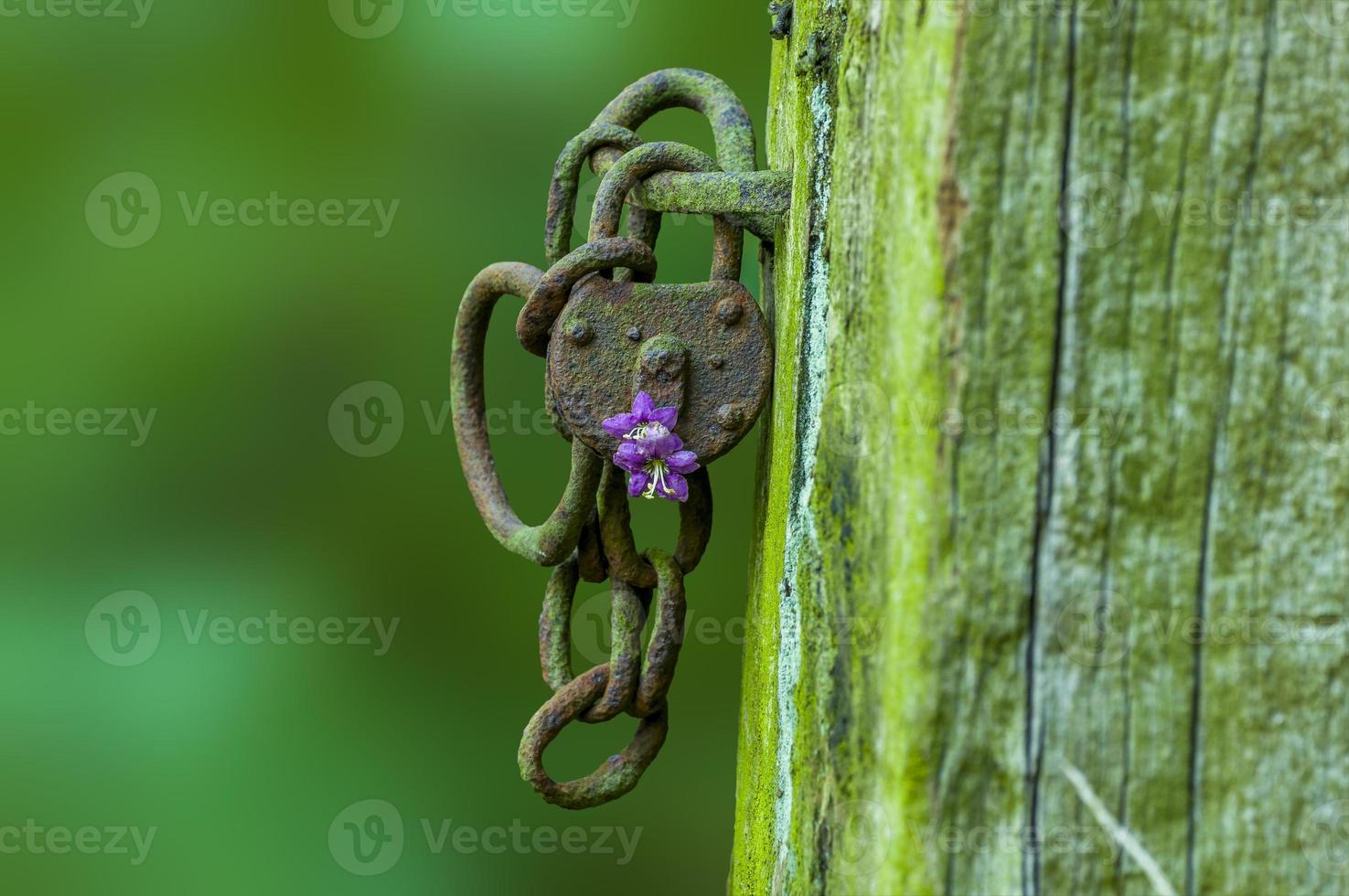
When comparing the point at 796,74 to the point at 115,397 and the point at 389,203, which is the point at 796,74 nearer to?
the point at 389,203

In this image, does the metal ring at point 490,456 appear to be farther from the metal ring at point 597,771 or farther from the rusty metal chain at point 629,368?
the metal ring at point 597,771

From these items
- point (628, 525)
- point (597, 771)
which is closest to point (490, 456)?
point (628, 525)

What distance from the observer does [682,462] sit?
32.5 inches

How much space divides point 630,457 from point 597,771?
28 centimetres

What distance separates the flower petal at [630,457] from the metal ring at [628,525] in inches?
3.4

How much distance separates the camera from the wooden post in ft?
1.71

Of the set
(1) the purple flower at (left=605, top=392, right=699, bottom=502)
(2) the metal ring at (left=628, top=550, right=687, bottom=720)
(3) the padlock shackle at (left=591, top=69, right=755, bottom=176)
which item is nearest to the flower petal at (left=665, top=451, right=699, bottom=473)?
(1) the purple flower at (left=605, top=392, right=699, bottom=502)

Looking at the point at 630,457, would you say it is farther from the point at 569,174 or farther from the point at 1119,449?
the point at 1119,449

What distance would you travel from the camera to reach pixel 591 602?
4.74ft

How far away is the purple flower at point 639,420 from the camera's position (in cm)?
82

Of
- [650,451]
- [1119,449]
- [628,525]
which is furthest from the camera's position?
[628,525]

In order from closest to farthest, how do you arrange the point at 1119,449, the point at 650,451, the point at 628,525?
the point at 1119,449
the point at 650,451
the point at 628,525

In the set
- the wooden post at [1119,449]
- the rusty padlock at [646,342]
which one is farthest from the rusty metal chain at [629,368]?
the wooden post at [1119,449]

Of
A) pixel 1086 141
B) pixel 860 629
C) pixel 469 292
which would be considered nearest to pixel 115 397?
pixel 469 292
